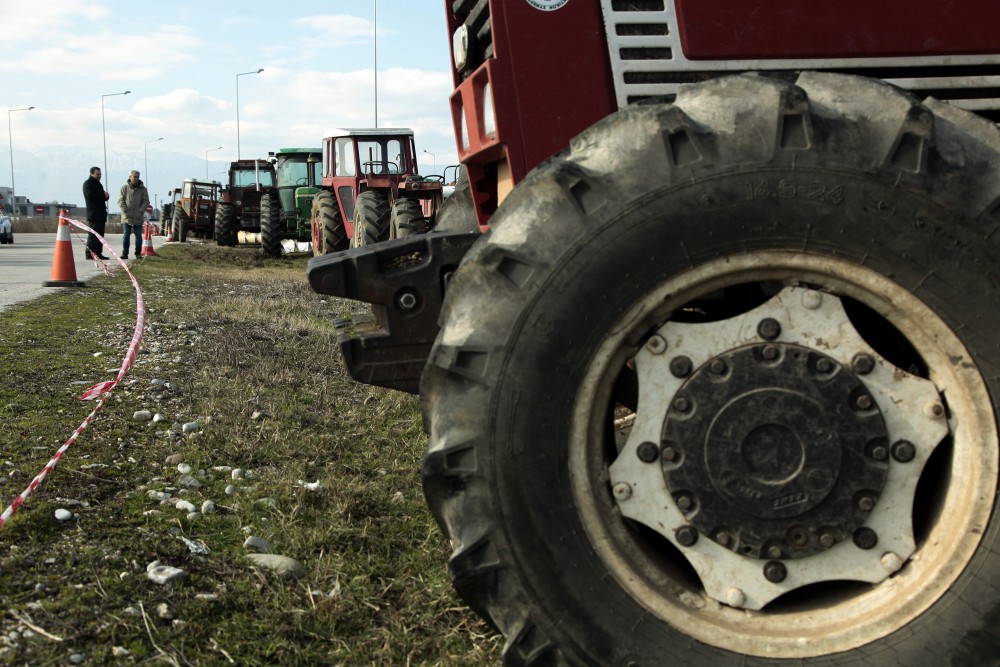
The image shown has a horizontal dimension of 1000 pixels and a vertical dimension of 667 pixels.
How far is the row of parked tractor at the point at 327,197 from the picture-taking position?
→ 14.4 m

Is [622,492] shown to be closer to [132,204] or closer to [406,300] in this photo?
[406,300]

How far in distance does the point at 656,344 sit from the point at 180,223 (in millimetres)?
33545

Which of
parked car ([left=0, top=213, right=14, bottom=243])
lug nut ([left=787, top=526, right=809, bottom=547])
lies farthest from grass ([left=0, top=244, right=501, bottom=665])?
parked car ([left=0, top=213, right=14, bottom=243])

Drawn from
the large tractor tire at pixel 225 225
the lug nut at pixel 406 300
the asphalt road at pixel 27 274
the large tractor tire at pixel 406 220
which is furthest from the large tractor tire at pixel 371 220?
the large tractor tire at pixel 225 225

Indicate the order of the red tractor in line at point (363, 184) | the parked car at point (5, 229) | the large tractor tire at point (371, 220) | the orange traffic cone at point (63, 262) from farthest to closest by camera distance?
1. the parked car at point (5, 229)
2. the red tractor in line at point (363, 184)
3. the large tractor tire at point (371, 220)
4. the orange traffic cone at point (63, 262)

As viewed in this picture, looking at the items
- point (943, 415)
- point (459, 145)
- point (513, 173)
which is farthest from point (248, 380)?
→ point (943, 415)

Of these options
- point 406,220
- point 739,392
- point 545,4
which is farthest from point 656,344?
point 406,220

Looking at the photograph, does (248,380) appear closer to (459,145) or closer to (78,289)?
(459,145)

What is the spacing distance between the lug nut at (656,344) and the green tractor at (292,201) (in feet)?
71.1

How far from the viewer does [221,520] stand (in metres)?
3.57

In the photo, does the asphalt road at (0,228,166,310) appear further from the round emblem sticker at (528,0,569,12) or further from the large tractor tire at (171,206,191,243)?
the large tractor tire at (171,206,191,243)

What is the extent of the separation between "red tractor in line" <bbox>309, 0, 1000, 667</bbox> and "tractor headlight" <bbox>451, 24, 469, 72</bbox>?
999mm

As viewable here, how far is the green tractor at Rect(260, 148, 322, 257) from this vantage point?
23.0 meters

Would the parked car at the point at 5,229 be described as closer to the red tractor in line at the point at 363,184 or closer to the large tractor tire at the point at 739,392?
the red tractor in line at the point at 363,184
